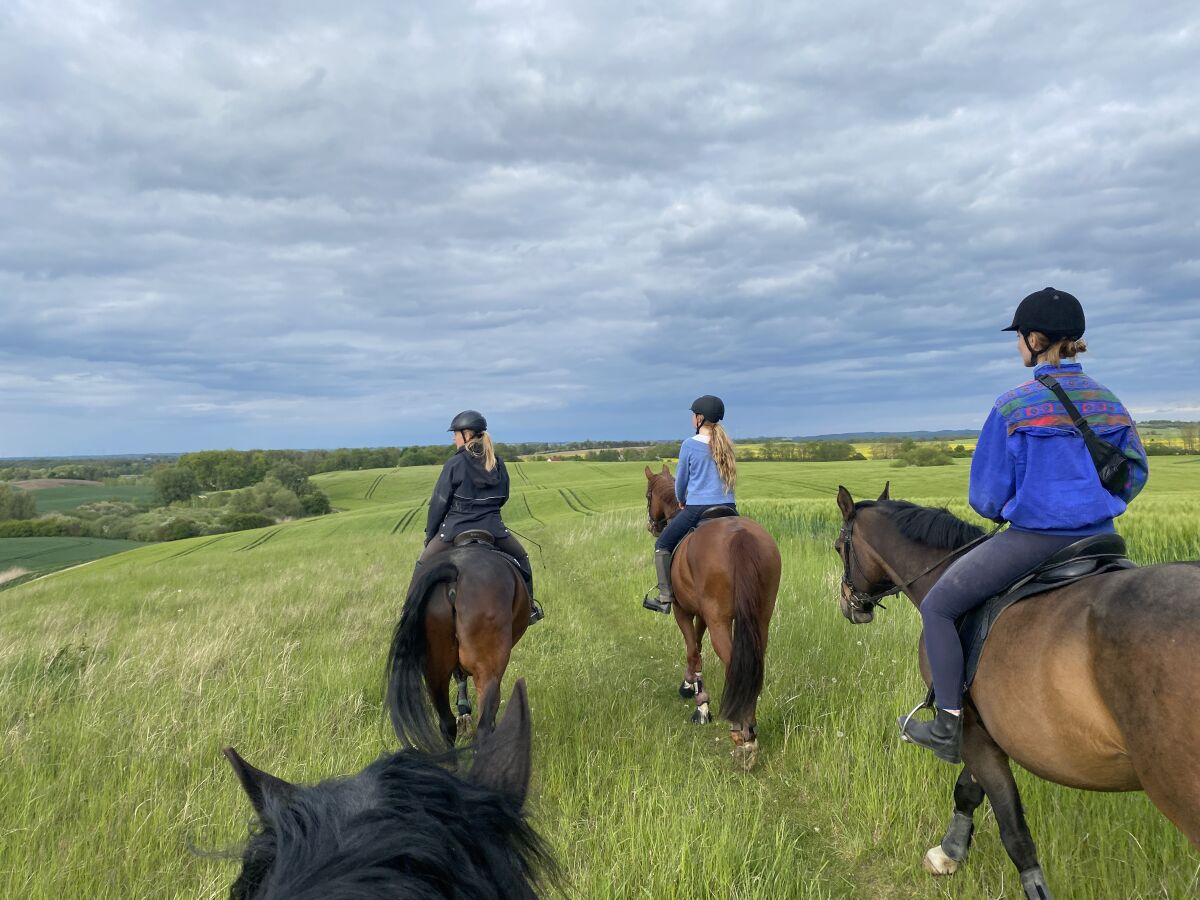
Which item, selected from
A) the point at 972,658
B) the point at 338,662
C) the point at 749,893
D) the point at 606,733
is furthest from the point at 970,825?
the point at 338,662

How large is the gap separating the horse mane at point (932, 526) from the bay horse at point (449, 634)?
2881 millimetres

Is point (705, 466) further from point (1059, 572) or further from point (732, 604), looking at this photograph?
point (1059, 572)

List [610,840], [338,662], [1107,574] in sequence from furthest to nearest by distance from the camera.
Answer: [338,662]
[610,840]
[1107,574]

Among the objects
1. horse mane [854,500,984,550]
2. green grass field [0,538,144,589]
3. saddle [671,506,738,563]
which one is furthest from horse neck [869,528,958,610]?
green grass field [0,538,144,589]

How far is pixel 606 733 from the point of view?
16.5 feet

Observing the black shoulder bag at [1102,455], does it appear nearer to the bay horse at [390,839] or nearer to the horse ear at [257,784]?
the bay horse at [390,839]

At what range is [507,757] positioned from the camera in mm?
1368

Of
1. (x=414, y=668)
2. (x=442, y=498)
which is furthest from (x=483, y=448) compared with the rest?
(x=414, y=668)

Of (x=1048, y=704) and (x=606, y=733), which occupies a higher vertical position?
(x=1048, y=704)

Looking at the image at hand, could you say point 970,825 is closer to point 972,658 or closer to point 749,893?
point 972,658

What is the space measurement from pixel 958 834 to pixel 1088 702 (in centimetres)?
160

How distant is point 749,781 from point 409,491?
6017cm


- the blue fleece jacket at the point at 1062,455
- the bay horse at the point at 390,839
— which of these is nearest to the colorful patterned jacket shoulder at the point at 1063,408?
the blue fleece jacket at the point at 1062,455

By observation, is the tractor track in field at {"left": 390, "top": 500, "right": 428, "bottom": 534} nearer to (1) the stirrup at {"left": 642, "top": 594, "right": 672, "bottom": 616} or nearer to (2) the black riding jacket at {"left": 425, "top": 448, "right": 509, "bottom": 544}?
(1) the stirrup at {"left": 642, "top": 594, "right": 672, "bottom": 616}
